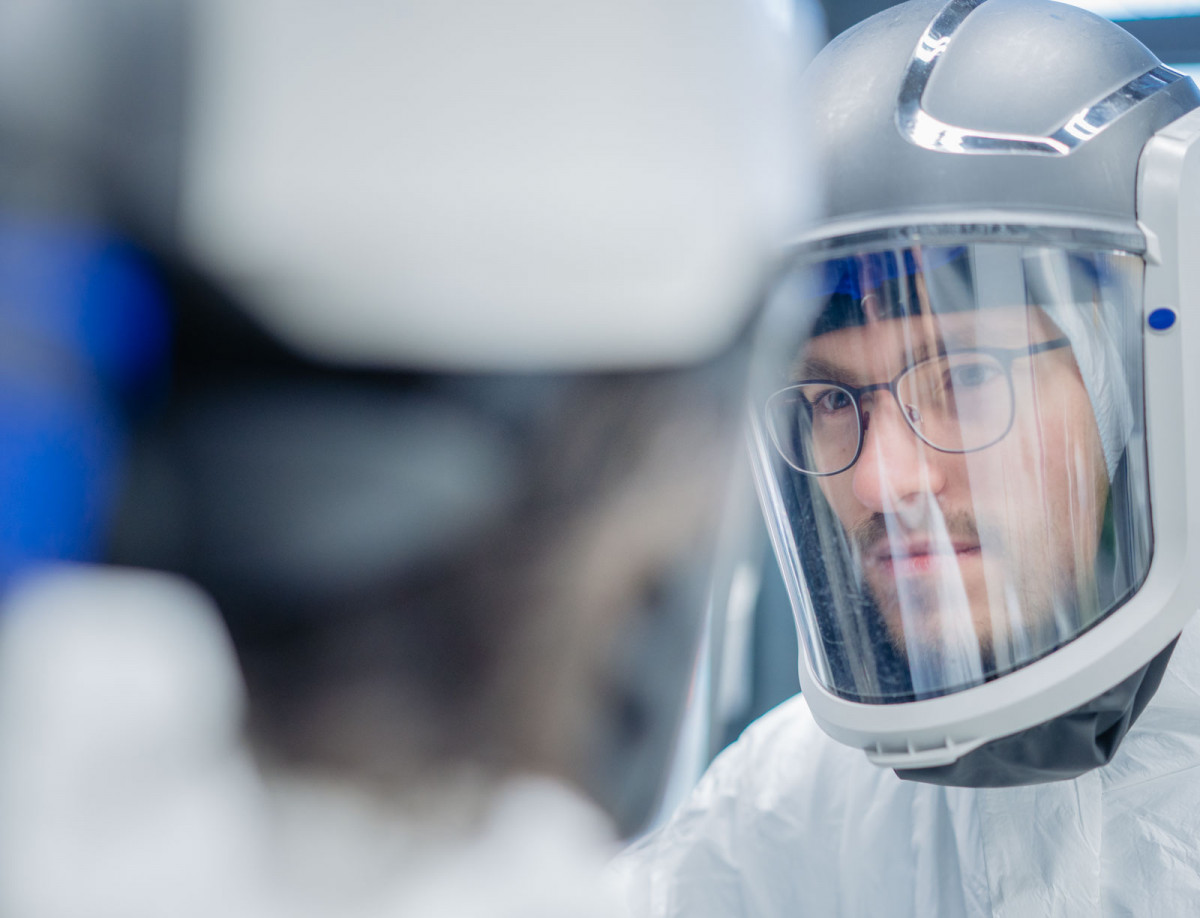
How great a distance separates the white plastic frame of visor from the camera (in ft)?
2.09

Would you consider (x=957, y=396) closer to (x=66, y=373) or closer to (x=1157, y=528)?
(x=1157, y=528)

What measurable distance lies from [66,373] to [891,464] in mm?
582

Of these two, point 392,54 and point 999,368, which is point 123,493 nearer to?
point 392,54

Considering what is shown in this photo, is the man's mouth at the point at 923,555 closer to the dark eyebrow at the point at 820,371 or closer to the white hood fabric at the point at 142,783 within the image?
the dark eyebrow at the point at 820,371

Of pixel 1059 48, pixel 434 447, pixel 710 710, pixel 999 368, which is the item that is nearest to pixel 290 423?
pixel 434 447

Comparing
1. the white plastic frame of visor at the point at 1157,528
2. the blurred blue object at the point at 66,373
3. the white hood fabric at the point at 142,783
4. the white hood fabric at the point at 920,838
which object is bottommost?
the white hood fabric at the point at 920,838

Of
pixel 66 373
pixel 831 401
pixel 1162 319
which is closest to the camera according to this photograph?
pixel 66 373

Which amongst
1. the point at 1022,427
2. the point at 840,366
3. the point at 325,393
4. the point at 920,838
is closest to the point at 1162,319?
the point at 1022,427

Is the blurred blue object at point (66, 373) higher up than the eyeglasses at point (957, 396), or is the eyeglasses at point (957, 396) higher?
the blurred blue object at point (66, 373)

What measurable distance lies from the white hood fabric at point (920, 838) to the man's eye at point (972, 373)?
10.7 inches

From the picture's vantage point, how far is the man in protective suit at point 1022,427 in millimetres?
646

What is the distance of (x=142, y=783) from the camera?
23 centimetres

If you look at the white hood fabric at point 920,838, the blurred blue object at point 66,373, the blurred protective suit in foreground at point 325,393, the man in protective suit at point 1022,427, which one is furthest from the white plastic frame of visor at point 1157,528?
the blurred blue object at point 66,373

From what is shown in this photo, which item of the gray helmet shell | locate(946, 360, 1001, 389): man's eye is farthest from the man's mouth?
the gray helmet shell
